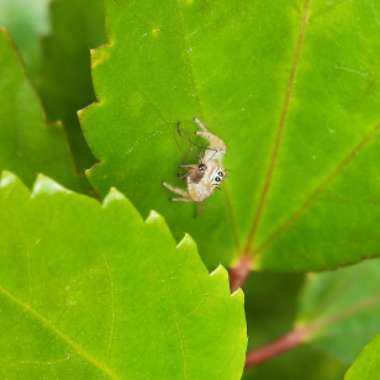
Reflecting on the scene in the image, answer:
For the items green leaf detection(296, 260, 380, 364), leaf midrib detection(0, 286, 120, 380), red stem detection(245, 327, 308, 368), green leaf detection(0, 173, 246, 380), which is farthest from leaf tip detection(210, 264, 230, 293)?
green leaf detection(296, 260, 380, 364)

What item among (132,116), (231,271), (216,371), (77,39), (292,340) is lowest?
(292,340)

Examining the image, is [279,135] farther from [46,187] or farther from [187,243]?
[46,187]

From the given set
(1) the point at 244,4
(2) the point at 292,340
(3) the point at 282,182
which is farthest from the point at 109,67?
(2) the point at 292,340

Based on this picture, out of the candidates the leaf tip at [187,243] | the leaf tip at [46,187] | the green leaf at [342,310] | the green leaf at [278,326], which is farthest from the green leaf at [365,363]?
the green leaf at [278,326]

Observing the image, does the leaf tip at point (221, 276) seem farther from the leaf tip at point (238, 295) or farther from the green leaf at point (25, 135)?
the green leaf at point (25, 135)

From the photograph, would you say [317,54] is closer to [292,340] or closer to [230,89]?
[230,89]

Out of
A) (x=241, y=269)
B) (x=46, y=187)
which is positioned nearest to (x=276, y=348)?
(x=241, y=269)
